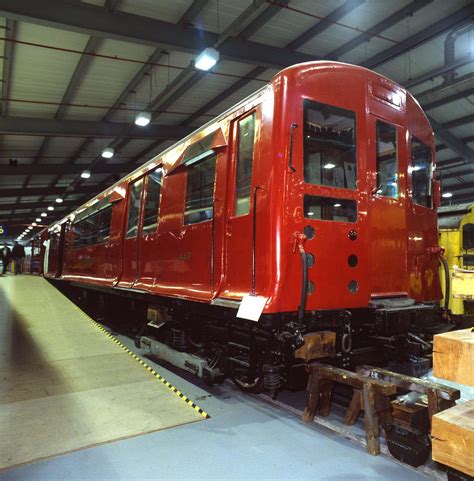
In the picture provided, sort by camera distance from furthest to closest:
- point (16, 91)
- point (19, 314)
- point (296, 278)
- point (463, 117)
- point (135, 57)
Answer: point (463, 117) → point (16, 91) → point (135, 57) → point (19, 314) → point (296, 278)

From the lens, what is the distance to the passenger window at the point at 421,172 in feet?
15.2

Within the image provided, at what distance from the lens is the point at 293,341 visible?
138 inches

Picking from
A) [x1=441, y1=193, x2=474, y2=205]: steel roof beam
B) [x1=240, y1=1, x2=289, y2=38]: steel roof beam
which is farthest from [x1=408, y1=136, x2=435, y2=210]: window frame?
[x1=441, y1=193, x2=474, y2=205]: steel roof beam

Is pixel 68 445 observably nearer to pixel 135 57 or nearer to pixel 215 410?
pixel 215 410

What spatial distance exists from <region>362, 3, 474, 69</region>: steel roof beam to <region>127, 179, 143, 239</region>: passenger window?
5.70 m

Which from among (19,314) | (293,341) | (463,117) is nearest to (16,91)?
(19,314)

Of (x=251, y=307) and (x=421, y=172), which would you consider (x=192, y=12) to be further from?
(x=251, y=307)

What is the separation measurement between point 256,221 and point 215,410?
203cm

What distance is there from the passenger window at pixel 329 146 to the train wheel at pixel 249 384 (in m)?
2.16

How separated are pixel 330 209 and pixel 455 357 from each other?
2257 millimetres

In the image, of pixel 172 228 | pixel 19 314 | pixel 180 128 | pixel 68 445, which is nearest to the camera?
pixel 68 445

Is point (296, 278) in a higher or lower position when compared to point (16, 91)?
lower

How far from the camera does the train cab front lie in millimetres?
3598

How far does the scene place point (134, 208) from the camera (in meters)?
6.73
